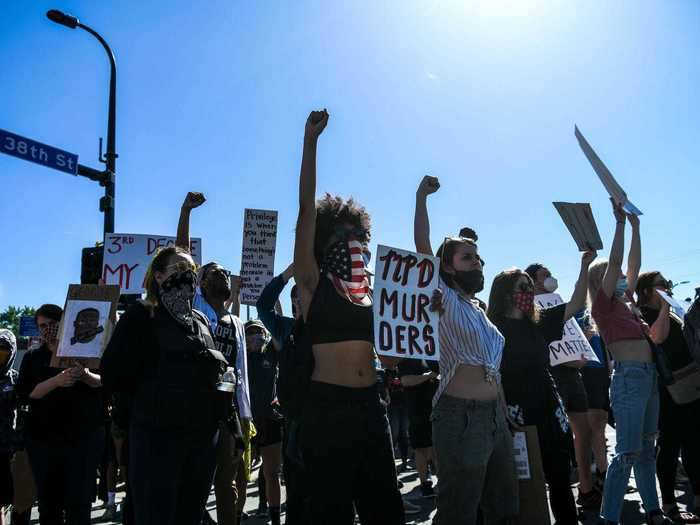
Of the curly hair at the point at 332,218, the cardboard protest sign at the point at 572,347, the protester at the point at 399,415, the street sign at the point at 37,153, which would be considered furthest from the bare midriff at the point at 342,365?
the street sign at the point at 37,153

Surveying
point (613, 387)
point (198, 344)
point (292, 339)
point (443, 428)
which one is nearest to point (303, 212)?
point (292, 339)

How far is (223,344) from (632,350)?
3.28 metres

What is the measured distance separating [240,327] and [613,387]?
120 inches

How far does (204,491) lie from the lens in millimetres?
3387

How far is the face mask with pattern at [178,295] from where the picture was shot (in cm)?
351

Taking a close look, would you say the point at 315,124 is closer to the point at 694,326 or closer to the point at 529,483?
the point at 529,483

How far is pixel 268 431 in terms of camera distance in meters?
6.39

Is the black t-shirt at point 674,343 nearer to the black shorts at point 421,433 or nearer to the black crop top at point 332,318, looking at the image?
the black shorts at point 421,433

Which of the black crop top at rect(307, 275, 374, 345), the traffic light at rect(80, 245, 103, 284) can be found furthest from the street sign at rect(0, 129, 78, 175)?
the black crop top at rect(307, 275, 374, 345)

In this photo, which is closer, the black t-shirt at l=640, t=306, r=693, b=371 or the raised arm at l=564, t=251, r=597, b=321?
the raised arm at l=564, t=251, r=597, b=321

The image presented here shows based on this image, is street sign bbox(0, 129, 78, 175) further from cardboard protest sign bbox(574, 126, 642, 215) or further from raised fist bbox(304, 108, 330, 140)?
cardboard protest sign bbox(574, 126, 642, 215)

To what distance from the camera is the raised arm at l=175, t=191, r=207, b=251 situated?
468 cm

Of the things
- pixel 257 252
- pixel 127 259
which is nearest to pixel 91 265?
pixel 127 259

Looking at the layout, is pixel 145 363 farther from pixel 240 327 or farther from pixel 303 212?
pixel 240 327
